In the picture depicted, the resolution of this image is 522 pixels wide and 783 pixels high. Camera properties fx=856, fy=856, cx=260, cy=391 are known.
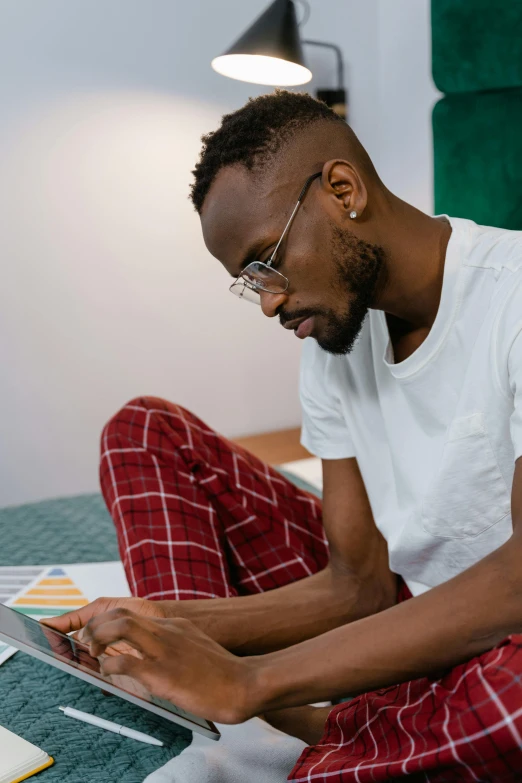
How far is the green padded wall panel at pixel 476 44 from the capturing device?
75.5 inches

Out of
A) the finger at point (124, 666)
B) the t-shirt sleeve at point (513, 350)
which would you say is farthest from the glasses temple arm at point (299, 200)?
the finger at point (124, 666)

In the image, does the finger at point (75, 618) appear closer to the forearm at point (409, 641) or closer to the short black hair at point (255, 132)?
the forearm at point (409, 641)

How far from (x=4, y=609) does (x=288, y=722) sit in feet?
1.35

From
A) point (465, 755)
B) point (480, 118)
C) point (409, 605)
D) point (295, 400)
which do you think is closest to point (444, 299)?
point (409, 605)

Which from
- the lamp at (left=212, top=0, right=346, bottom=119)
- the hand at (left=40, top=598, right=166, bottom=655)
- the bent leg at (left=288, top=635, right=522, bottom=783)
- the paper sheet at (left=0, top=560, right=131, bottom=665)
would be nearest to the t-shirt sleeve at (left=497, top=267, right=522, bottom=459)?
the bent leg at (left=288, top=635, right=522, bottom=783)

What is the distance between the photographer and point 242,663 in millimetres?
843

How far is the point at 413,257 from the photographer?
1.07 m

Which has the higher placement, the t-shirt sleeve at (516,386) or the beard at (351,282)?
the beard at (351,282)

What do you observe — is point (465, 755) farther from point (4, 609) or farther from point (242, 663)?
point (4, 609)

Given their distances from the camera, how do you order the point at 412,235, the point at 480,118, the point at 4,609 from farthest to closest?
the point at 480,118, the point at 412,235, the point at 4,609

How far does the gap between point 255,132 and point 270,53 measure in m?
1.25

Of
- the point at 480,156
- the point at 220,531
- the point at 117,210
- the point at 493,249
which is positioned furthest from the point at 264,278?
the point at 117,210

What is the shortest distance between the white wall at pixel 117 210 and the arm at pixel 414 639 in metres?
1.90

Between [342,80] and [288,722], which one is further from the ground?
[342,80]
